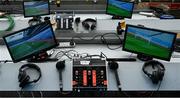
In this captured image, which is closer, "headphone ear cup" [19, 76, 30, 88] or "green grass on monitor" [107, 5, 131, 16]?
"headphone ear cup" [19, 76, 30, 88]

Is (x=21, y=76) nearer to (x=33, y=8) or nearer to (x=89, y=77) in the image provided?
(x=89, y=77)

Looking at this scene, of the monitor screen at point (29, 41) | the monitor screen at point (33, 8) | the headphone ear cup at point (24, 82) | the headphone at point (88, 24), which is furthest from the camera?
the monitor screen at point (33, 8)

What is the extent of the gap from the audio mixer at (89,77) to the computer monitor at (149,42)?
0.51 metres

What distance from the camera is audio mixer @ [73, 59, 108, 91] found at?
1.71 m

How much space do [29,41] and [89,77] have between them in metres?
0.66

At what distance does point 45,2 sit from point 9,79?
215 cm

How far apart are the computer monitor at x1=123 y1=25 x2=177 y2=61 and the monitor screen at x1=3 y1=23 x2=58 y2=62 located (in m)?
0.68

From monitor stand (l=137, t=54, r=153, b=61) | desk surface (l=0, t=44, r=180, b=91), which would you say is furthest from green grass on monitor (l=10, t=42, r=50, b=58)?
monitor stand (l=137, t=54, r=153, b=61)

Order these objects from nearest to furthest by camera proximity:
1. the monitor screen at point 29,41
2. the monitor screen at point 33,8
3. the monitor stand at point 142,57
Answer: the monitor screen at point 29,41
the monitor stand at point 142,57
the monitor screen at point 33,8

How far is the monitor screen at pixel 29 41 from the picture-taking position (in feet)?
6.40

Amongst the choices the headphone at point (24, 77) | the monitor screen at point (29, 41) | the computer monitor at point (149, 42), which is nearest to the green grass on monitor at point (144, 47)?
the computer monitor at point (149, 42)

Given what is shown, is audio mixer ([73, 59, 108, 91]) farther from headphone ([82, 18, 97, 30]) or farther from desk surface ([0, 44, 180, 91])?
headphone ([82, 18, 97, 30])

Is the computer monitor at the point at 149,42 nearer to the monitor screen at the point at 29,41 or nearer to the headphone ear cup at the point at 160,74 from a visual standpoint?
the headphone ear cup at the point at 160,74

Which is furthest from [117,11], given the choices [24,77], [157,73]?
[24,77]
